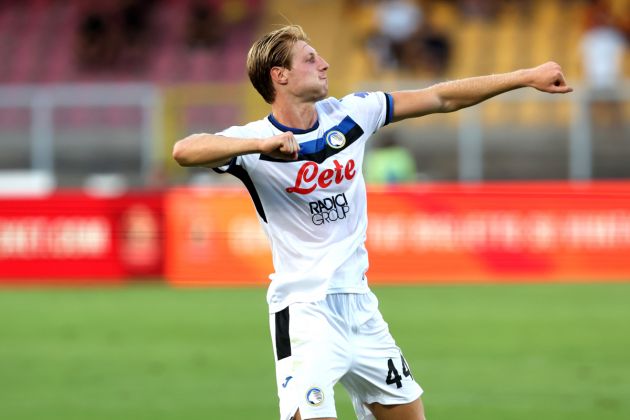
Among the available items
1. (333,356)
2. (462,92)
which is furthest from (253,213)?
(333,356)

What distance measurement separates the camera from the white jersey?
583 cm

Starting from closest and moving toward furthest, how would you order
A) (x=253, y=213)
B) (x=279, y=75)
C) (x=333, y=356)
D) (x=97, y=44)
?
(x=333, y=356), (x=279, y=75), (x=253, y=213), (x=97, y=44)

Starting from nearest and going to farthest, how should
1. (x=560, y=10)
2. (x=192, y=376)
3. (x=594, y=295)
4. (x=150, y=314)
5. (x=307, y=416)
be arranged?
1. (x=307, y=416)
2. (x=192, y=376)
3. (x=150, y=314)
4. (x=594, y=295)
5. (x=560, y=10)

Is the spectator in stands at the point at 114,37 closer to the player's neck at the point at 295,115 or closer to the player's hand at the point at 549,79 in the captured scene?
the player's neck at the point at 295,115

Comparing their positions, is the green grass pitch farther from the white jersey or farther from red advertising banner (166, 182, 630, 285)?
the white jersey

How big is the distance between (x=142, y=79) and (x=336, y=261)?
2188cm

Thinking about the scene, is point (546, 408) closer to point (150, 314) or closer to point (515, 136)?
point (150, 314)

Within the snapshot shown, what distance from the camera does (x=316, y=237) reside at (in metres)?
5.90

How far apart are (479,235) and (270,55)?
12122 millimetres

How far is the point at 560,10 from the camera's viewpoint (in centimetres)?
2652

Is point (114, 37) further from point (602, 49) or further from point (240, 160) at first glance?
point (240, 160)

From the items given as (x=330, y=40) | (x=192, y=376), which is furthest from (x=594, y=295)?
(x=330, y=40)

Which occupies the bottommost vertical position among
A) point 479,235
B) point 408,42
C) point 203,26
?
point 479,235

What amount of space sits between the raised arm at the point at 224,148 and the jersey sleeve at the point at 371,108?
0.68 m
